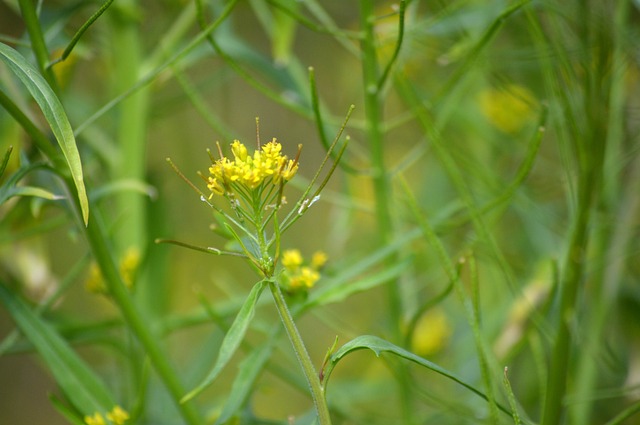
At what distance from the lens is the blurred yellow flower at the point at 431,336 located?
2.47 ft

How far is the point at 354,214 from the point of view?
0.84 meters

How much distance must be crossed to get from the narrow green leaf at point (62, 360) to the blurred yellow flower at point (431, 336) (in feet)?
1.07

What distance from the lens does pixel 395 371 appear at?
1.89 ft

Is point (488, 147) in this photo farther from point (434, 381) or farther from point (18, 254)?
point (18, 254)

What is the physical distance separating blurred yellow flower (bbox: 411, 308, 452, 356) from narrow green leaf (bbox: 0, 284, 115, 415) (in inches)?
12.8

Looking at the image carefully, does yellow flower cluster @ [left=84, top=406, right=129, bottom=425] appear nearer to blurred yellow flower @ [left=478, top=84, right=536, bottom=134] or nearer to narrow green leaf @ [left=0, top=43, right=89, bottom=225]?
narrow green leaf @ [left=0, top=43, right=89, bottom=225]

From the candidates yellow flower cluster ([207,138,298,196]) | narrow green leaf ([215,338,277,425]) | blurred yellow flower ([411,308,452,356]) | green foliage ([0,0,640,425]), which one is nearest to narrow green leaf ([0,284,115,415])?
green foliage ([0,0,640,425])

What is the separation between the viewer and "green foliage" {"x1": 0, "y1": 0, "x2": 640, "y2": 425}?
1.37ft

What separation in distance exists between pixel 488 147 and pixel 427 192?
11 centimetres

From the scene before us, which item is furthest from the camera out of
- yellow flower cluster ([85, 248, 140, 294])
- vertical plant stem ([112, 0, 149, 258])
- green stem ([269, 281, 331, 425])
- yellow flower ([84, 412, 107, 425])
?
vertical plant stem ([112, 0, 149, 258])

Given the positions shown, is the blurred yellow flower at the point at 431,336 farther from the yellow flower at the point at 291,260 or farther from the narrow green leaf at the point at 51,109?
the narrow green leaf at the point at 51,109

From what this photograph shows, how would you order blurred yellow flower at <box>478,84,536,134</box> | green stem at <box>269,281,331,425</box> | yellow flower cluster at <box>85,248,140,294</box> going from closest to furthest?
green stem at <box>269,281,331,425</box> < yellow flower cluster at <box>85,248,140,294</box> < blurred yellow flower at <box>478,84,536,134</box>

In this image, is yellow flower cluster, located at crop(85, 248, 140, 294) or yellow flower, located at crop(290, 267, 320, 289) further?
yellow flower cluster, located at crop(85, 248, 140, 294)

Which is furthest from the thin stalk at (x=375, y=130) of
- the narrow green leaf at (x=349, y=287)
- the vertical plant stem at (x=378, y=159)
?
the narrow green leaf at (x=349, y=287)
